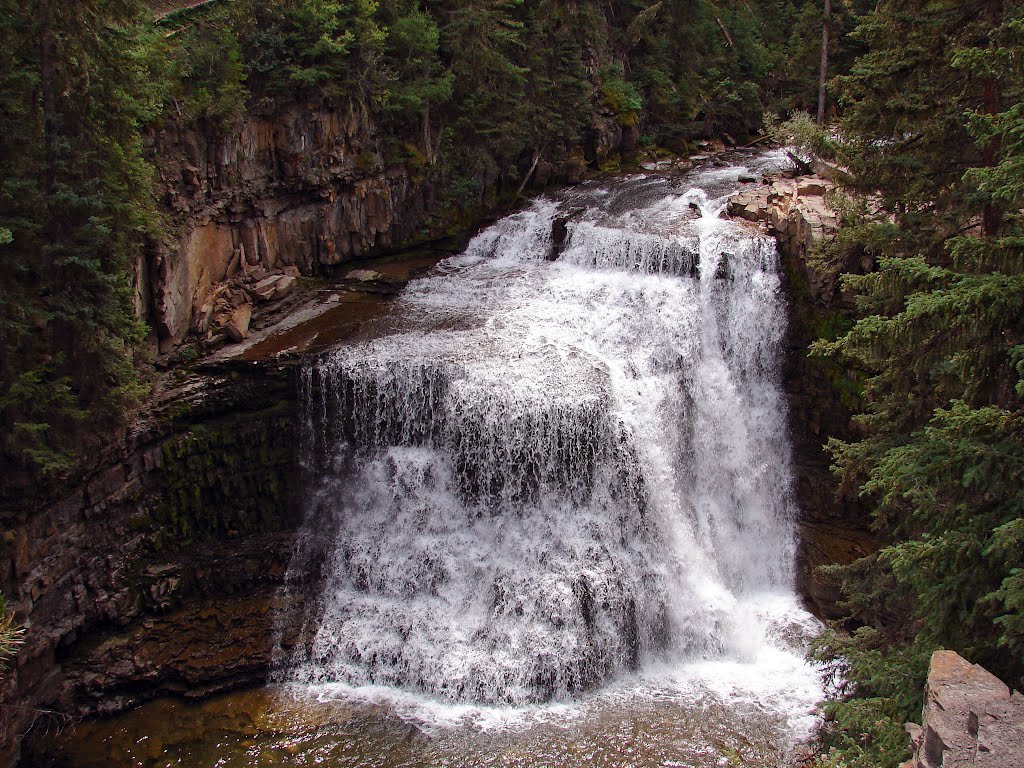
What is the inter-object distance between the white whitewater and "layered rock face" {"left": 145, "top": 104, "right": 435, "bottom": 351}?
3.62 meters

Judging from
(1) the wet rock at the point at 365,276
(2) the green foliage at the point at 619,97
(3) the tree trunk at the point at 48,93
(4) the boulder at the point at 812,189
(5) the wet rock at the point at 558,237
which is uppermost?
(2) the green foliage at the point at 619,97

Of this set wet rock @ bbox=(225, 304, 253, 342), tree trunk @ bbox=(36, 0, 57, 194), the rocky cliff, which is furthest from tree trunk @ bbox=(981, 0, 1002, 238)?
wet rock @ bbox=(225, 304, 253, 342)

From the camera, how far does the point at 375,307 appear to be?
19.0 m

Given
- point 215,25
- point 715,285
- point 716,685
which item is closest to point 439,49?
point 215,25

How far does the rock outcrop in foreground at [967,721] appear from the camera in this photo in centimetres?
609

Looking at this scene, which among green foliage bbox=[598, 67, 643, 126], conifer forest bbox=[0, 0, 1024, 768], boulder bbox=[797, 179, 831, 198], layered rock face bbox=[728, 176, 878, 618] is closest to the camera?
conifer forest bbox=[0, 0, 1024, 768]

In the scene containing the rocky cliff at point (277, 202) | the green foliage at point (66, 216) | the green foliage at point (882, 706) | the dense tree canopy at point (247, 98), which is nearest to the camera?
the green foliage at point (882, 706)

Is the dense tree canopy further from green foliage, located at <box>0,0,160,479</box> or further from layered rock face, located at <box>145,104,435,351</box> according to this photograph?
layered rock face, located at <box>145,104,435,351</box>

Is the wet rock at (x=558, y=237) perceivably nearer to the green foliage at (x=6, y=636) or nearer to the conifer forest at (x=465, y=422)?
the conifer forest at (x=465, y=422)

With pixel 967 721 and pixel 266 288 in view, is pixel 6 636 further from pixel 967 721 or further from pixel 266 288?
pixel 266 288

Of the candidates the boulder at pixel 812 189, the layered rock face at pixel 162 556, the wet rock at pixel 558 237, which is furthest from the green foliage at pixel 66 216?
the boulder at pixel 812 189

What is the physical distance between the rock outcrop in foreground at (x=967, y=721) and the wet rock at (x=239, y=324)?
14551 millimetres

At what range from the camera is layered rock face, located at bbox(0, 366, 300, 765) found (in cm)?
1258

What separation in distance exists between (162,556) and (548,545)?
757cm
